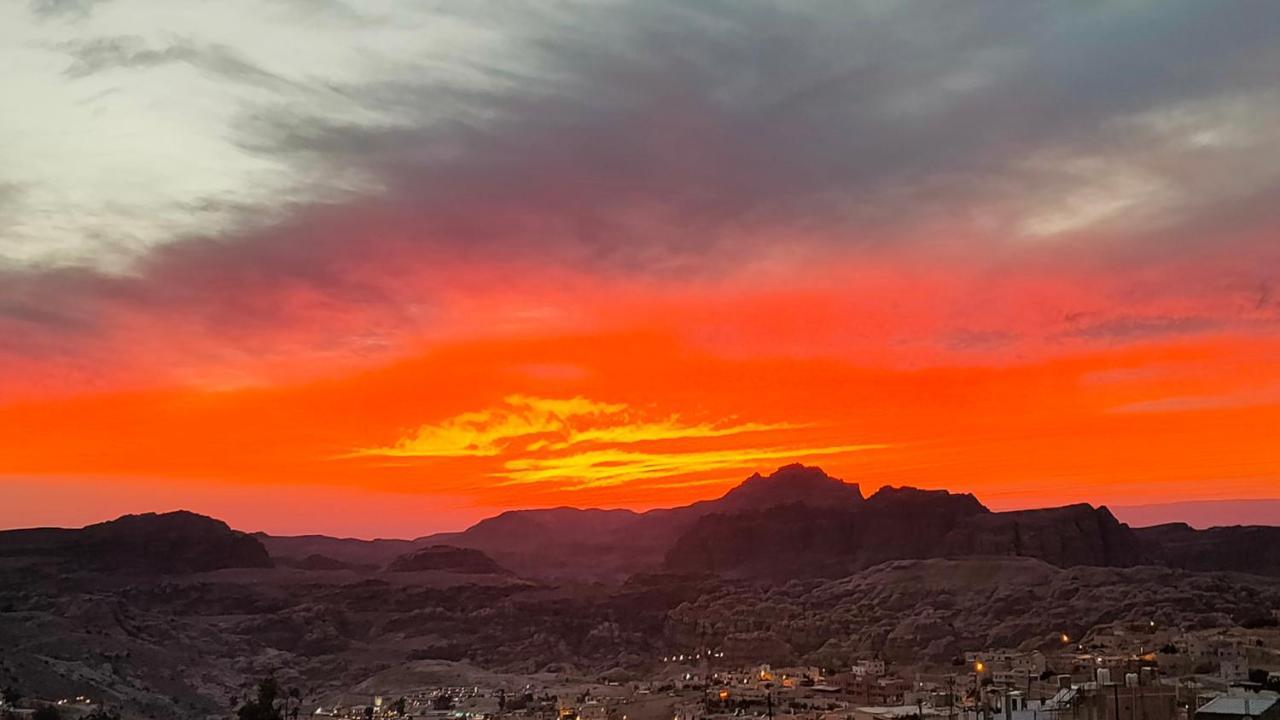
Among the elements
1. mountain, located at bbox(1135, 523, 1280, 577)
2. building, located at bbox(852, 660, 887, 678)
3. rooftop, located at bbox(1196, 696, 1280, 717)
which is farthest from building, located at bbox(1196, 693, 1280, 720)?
mountain, located at bbox(1135, 523, 1280, 577)

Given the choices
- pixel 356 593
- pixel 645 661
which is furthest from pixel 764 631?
pixel 356 593

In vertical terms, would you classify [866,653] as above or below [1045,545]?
below

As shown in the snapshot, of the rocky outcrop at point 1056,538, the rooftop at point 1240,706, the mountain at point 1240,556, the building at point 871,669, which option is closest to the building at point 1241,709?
the rooftop at point 1240,706

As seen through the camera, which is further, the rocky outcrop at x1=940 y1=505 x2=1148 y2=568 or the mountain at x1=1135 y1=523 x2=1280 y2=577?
the mountain at x1=1135 y1=523 x2=1280 y2=577

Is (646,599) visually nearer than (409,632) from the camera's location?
No

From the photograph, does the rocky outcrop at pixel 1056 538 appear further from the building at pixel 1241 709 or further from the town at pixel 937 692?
the building at pixel 1241 709

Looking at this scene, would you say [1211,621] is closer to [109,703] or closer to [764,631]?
[764,631]

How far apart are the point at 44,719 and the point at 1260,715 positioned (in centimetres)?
6608

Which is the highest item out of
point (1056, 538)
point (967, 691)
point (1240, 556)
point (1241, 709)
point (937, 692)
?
point (1056, 538)

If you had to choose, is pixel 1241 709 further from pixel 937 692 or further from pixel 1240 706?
pixel 937 692

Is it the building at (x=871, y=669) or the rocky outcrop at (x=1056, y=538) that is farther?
the rocky outcrop at (x=1056, y=538)

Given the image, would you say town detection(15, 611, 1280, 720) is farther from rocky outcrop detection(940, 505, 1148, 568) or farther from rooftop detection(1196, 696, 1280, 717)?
rocky outcrop detection(940, 505, 1148, 568)

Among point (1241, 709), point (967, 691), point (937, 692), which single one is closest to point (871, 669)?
point (937, 692)

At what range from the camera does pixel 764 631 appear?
136 meters
